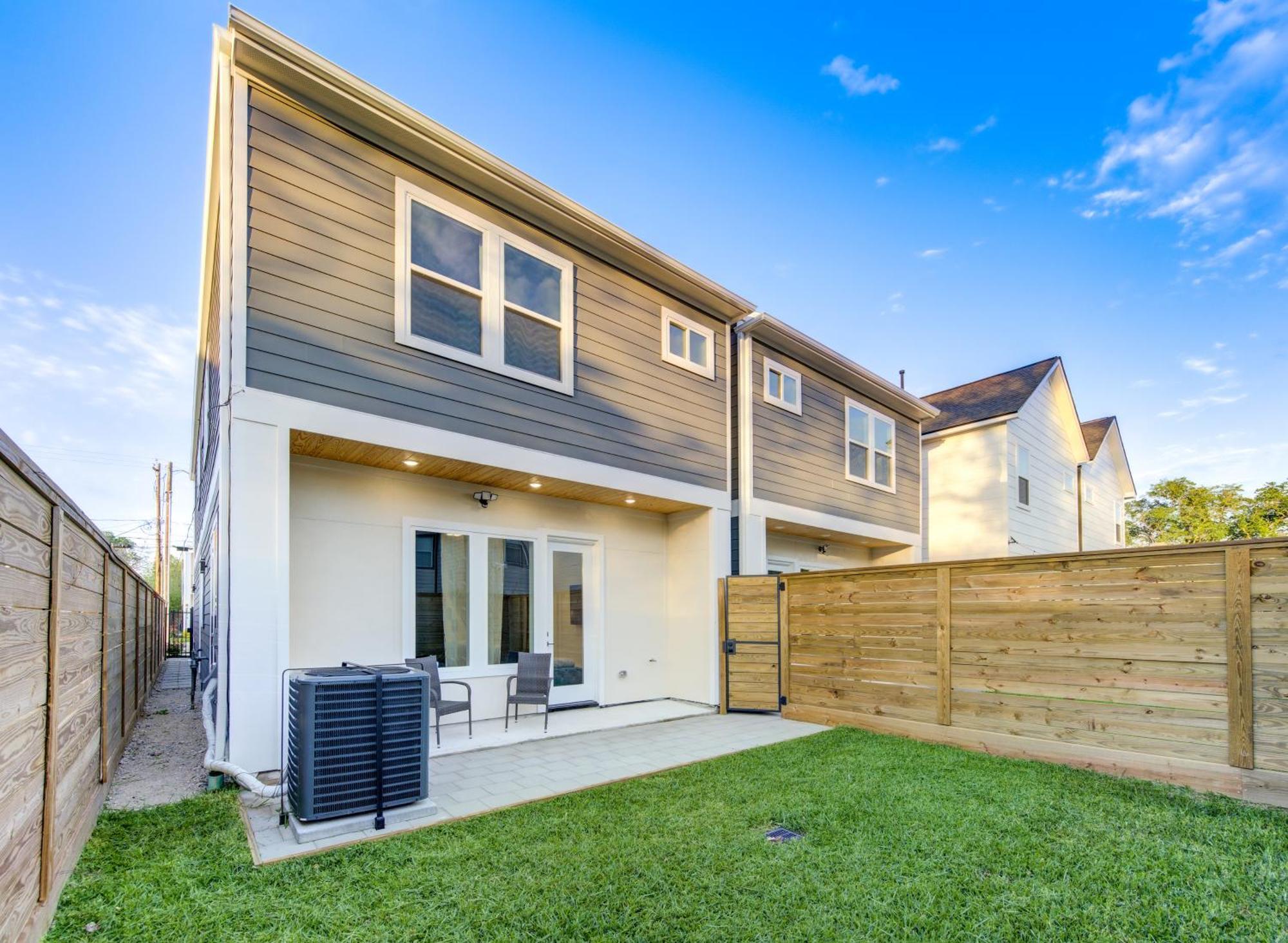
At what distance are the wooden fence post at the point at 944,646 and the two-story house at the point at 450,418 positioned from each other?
276 centimetres

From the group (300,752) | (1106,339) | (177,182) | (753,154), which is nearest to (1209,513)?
(1106,339)

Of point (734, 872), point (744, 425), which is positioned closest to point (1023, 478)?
point (744, 425)

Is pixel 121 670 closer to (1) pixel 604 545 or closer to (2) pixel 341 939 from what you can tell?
(2) pixel 341 939

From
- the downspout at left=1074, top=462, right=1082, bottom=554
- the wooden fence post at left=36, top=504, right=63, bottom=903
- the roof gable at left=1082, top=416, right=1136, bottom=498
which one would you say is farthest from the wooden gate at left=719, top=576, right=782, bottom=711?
the roof gable at left=1082, top=416, right=1136, bottom=498

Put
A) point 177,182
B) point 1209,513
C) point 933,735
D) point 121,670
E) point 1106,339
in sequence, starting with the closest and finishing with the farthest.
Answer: point 121,670, point 933,735, point 177,182, point 1106,339, point 1209,513

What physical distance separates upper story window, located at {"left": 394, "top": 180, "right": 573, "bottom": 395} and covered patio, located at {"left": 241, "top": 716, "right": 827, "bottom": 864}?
3526 mm

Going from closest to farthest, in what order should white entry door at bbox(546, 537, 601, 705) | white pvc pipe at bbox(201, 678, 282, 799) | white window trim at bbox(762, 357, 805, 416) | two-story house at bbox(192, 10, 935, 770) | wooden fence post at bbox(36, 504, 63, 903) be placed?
1. wooden fence post at bbox(36, 504, 63, 903)
2. white pvc pipe at bbox(201, 678, 282, 799)
3. two-story house at bbox(192, 10, 935, 770)
4. white entry door at bbox(546, 537, 601, 705)
5. white window trim at bbox(762, 357, 805, 416)

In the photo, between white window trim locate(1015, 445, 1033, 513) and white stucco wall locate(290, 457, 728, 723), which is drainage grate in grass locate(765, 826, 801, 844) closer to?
white stucco wall locate(290, 457, 728, 723)

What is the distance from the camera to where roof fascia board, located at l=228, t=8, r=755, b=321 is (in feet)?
15.6

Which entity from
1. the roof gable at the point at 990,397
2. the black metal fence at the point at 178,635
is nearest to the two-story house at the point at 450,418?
the roof gable at the point at 990,397

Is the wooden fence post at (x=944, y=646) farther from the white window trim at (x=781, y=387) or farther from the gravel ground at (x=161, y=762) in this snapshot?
the gravel ground at (x=161, y=762)

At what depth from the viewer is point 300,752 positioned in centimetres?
379

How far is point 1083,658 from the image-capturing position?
210 inches

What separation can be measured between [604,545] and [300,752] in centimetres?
461
